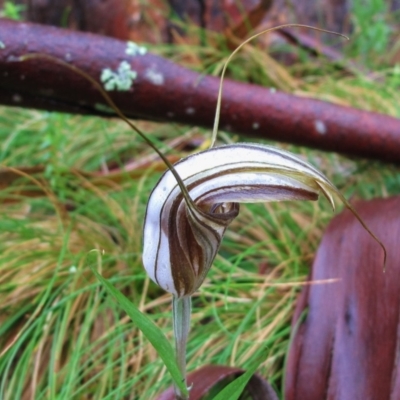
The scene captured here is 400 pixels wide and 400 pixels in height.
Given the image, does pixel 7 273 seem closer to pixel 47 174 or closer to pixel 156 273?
pixel 47 174

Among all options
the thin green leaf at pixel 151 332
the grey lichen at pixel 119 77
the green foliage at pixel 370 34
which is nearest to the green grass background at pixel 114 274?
the thin green leaf at pixel 151 332

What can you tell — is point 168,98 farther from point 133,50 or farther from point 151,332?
point 151,332

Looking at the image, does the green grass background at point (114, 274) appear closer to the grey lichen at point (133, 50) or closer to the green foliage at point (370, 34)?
the grey lichen at point (133, 50)

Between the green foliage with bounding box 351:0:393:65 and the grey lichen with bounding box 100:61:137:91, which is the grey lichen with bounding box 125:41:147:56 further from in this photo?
the green foliage with bounding box 351:0:393:65

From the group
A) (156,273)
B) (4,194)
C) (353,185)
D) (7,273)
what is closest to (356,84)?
(353,185)

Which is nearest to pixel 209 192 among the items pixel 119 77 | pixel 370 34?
pixel 119 77

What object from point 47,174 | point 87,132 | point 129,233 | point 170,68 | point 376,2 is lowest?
point 129,233

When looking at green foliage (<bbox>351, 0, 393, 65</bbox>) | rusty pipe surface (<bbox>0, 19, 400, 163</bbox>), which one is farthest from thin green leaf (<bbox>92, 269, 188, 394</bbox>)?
green foliage (<bbox>351, 0, 393, 65</bbox>)
